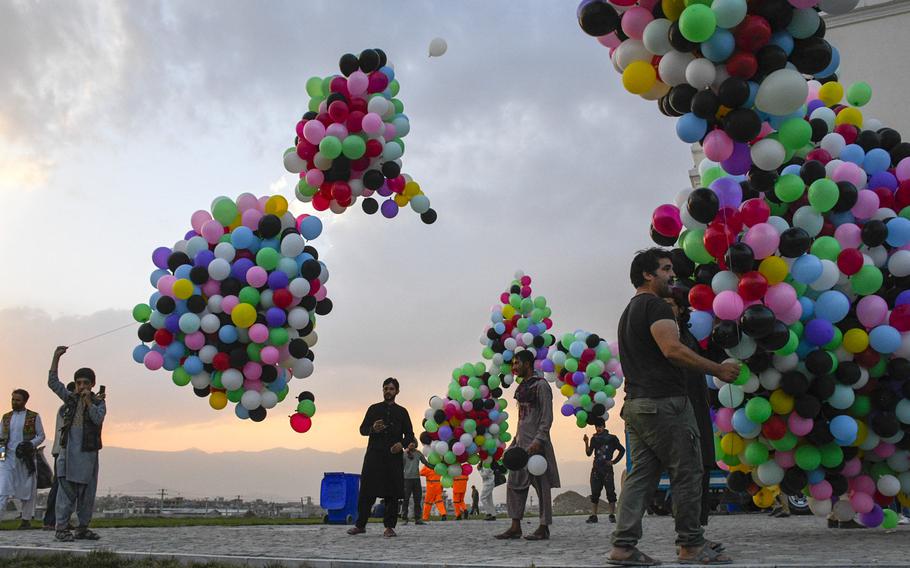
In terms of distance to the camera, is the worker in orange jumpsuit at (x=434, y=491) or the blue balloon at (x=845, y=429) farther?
the worker in orange jumpsuit at (x=434, y=491)

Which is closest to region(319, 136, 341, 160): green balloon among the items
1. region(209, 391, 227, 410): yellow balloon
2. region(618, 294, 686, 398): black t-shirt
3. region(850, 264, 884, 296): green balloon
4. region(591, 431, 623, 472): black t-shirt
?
region(209, 391, 227, 410): yellow balloon

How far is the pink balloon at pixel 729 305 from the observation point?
5785 mm

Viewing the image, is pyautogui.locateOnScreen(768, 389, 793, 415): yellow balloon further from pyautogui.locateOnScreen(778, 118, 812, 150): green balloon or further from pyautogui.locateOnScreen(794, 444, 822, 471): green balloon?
pyautogui.locateOnScreen(778, 118, 812, 150): green balloon

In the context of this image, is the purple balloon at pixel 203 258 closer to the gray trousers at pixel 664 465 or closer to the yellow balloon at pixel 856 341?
the gray trousers at pixel 664 465

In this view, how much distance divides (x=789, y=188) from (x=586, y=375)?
10.8m

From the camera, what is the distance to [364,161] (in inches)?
396

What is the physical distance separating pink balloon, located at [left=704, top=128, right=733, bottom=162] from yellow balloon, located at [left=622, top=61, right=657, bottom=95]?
0.62 m

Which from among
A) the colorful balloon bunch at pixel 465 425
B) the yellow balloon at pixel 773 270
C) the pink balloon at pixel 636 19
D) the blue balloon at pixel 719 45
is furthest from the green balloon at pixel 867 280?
the colorful balloon bunch at pixel 465 425

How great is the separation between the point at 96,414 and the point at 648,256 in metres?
5.99

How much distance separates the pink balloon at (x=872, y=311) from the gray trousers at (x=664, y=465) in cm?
240

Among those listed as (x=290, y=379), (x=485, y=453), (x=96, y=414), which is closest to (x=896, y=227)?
(x=290, y=379)

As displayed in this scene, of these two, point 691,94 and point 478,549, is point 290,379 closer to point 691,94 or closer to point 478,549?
point 478,549

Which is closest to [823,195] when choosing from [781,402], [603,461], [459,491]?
[781,402]

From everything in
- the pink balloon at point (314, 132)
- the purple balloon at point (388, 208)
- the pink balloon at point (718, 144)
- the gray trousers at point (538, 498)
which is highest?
the pink balloon at point (314, 132)
